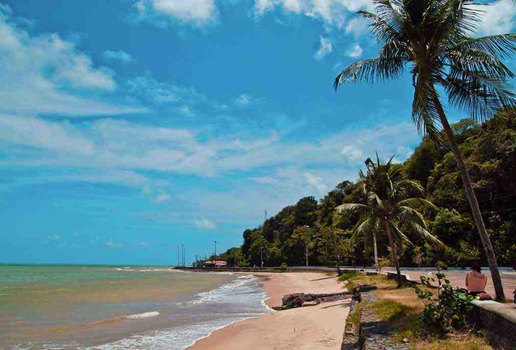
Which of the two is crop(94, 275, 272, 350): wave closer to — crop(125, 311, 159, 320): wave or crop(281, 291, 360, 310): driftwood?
crop(281, 291, 360, 310): driftwood

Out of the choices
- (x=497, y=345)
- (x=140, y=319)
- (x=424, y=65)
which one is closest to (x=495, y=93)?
(x=424, y=65)

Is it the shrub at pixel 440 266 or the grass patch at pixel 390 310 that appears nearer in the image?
the shrub at pixel 440 266

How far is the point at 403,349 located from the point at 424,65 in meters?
5.97

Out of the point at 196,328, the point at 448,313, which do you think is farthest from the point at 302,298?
the point at 448,313

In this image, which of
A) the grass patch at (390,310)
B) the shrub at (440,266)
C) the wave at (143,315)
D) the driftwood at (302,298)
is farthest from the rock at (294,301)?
the grass patch at (390,310)

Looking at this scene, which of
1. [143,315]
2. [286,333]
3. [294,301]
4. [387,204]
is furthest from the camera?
[294,301]

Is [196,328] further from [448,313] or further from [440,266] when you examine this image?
[448,313]

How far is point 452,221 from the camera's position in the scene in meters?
34.6

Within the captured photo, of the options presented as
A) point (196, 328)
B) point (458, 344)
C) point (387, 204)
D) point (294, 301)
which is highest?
point (387, 204)

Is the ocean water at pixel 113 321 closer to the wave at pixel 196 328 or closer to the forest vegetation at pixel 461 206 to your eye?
the wave at pixel 196 328

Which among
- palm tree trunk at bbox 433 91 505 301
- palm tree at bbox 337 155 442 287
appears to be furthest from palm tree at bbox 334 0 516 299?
palm tree at bbox 337 155 442 287

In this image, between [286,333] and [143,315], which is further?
[143,315]

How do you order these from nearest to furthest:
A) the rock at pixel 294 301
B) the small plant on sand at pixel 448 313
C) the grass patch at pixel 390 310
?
the small plant on sand at pixel 448 313 → the grass patch at pixel 390 310 → the rock at pixel 294 301

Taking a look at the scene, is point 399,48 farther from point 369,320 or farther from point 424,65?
point 369,320
